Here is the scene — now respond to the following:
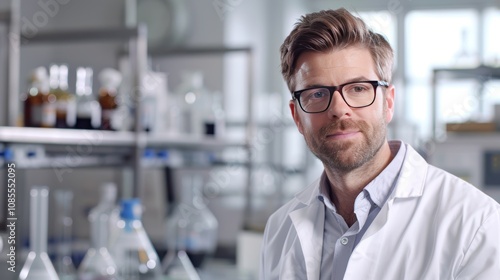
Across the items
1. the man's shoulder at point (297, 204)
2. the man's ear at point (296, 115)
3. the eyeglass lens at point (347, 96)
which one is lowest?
the man's shoulder at point (297, 204)

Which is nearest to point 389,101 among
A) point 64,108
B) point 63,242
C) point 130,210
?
point 130,210

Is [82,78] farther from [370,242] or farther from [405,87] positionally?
[405,87]

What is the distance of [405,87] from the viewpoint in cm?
633

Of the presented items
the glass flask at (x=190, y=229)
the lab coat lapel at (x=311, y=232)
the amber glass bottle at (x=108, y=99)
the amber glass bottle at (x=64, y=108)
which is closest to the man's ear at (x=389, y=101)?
the lab coat lapel at (x=311, y=232)

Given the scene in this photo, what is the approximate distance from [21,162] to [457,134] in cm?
191

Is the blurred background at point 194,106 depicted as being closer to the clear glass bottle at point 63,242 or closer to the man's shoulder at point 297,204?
the clear glass bottle at point 63,242

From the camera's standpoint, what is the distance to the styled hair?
1252 mm

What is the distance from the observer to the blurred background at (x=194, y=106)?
7.77 ft

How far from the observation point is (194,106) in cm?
327

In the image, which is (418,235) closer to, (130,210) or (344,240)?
(344,240)

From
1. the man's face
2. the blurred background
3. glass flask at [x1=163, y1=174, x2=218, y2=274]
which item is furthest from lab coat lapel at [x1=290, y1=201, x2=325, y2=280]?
glass flask at [x1=163, y1=174, x2=218, y2=274]

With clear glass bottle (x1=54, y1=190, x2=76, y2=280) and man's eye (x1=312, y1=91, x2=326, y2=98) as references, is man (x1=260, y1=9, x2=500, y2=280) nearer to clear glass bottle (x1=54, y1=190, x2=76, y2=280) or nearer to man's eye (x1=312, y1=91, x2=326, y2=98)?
man's eye (x1=312, y1=91, x2=326, y2=98)

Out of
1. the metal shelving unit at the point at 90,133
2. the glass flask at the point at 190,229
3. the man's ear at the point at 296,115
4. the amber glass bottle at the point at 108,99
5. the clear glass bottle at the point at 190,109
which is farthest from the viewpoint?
the clear glass bottle at the point at 190,109

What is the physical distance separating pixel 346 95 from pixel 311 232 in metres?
0.27
